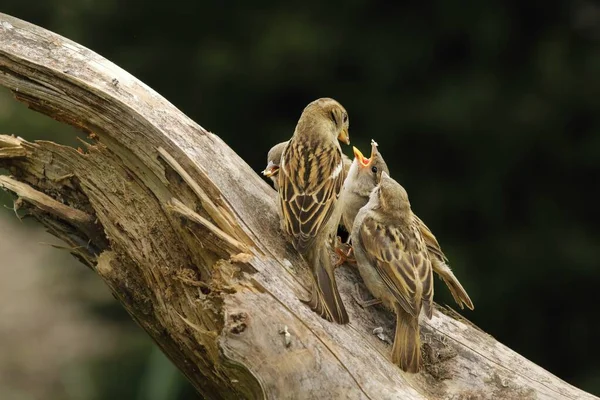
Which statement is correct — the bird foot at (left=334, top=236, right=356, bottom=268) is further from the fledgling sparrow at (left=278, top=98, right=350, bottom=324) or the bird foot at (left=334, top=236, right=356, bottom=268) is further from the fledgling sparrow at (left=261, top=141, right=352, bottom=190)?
the fledgling sparrow at (left=261, top=141, right=352, bottom=190)

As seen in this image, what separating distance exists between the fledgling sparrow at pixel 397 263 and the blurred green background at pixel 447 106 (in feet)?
11.5

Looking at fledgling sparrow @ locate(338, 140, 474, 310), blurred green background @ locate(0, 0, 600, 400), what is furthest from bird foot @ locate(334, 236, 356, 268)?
blurred green background @ locate(0, 0, 600, 400)

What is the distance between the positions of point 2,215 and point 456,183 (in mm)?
4324

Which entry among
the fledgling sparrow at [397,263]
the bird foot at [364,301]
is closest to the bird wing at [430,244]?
the fledgling sparrow at [397,263]

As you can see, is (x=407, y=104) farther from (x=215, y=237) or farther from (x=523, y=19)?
(x=215, y=237)

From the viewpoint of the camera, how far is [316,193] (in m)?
6.00

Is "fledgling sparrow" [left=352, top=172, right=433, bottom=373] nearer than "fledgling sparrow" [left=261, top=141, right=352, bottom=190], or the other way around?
"fledgling sparrow" [left=352, top=172, right=433, bottom=373]

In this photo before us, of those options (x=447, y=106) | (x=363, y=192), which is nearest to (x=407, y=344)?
(x=363, y=192)

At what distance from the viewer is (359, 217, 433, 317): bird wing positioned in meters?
5.78

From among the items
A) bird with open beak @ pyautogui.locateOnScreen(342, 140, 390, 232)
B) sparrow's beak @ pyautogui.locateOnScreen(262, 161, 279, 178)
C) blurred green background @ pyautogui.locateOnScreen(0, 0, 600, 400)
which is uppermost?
blurred green background @ pyautogui.locateOnScreen(0, 0, 600, 400)

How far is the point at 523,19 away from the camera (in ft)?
32.9

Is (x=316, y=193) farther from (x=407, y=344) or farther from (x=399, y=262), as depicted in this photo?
(x=407, y=344)

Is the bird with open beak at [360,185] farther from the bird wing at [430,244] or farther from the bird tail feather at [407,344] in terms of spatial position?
the bird tail feather at [407,344]

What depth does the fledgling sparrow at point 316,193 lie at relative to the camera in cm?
A: 560
